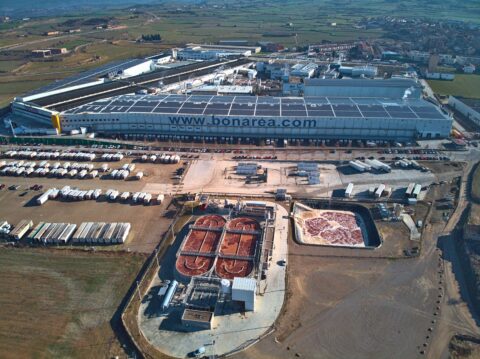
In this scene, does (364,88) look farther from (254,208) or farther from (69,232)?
(69,232)

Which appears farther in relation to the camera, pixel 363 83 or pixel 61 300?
pixel 363 83

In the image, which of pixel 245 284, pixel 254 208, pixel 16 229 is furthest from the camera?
pixel 254 208

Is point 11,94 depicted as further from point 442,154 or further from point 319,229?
point 442,154

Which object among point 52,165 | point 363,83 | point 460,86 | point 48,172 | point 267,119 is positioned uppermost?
point 363,83

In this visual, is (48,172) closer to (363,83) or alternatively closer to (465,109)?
(363,83)

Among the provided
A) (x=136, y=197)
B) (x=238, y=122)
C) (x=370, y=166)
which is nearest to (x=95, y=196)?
(x=136, y=197)

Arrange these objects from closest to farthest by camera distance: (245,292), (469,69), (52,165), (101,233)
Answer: (245,292), (101,233), (52,165), (469,69)

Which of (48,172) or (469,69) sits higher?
(469,69)

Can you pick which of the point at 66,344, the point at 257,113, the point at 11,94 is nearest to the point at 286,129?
the point at 257,113
